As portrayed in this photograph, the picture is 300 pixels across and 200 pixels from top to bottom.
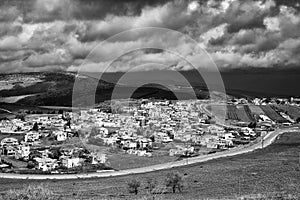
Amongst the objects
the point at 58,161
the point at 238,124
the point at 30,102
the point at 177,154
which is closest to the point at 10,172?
the point at 58,161

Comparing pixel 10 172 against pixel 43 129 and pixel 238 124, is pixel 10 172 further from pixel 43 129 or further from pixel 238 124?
pixel 238 124

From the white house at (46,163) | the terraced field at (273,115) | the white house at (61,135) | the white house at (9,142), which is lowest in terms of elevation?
the white house at (46,163)

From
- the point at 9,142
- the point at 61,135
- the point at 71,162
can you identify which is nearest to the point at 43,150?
the point at 9,142

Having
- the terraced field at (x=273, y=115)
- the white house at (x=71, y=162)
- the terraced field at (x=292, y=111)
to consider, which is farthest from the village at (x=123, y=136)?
the terraced field at (x=292, y=111)

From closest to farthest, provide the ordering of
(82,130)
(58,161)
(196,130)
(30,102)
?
(58,161) → (196,130) → (82,130) → (30,102)

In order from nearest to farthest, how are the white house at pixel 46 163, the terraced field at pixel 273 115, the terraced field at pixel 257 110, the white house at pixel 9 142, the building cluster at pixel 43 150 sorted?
the white house at pixel 46 163, the building cluster at pixel 43 150, the white house at pixel 9 142, the terraced field at pixel 273 115, the terraced field at pixel 257 110

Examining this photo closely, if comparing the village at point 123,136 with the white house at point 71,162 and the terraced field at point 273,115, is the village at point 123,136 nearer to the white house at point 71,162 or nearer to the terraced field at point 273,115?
the terraced field at point 273,115

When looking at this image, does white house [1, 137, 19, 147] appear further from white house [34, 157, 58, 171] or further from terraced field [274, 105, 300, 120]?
terraced field [274, 105, 300, 120]

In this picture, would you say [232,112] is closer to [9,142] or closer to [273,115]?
[273,115]
